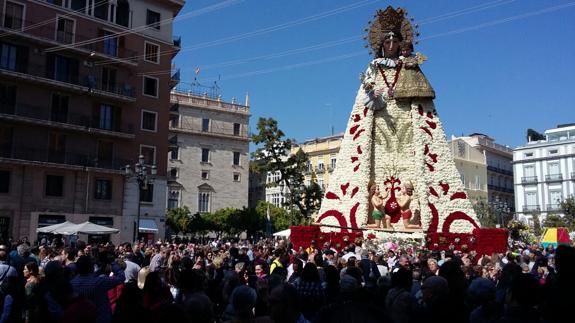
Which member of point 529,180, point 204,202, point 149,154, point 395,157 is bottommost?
point 204,202

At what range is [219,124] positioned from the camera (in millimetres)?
62938

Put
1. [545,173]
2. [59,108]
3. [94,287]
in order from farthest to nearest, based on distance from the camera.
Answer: [545,173]
[59,108]
[94,287]

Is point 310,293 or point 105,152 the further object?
point 105,152

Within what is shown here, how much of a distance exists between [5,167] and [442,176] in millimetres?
25113

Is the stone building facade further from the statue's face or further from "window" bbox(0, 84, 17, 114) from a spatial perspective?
the statue's face

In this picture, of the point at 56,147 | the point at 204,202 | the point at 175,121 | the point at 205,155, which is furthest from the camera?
the point at 205,155

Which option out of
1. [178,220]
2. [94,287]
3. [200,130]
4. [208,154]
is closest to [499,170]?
[208,154]

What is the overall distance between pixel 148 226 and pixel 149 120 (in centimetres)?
776

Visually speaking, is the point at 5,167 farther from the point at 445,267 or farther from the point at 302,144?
the point at 302,144

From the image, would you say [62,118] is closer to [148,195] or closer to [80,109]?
[80,109]

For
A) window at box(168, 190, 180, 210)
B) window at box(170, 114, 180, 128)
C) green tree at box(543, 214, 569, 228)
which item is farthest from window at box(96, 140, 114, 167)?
green tree at box(543, 214, 569, 228)

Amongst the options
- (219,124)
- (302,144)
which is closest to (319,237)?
(219,124)

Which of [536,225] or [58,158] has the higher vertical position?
[58,158]

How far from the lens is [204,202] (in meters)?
61.6
